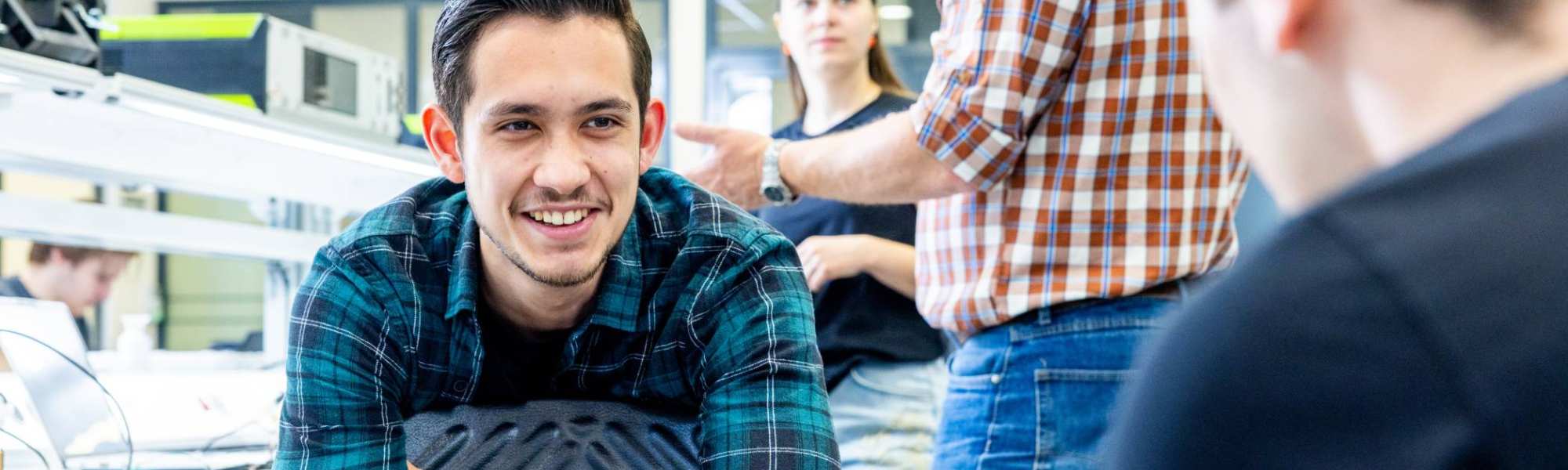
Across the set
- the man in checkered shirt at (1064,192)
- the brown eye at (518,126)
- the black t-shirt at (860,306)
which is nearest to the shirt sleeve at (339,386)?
the brown eye at (518,126)

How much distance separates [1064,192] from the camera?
1451 mm

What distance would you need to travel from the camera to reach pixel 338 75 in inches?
89.5

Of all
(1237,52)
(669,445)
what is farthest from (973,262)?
(1237,52)

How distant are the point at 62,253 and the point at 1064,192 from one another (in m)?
2.94

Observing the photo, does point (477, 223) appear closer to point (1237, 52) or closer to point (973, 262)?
point (973, 262)

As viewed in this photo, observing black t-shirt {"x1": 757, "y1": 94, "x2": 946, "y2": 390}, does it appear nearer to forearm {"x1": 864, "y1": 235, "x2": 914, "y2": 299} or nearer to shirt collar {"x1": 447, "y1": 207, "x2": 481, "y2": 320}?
forearm {"x1": 864, "y1": 235, "x2": 914, "y2": 299}

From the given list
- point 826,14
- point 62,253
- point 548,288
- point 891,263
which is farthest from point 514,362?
point 62,253

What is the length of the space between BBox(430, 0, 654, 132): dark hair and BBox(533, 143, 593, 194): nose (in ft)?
0.40

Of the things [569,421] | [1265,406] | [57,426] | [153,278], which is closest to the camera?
[1265,406]

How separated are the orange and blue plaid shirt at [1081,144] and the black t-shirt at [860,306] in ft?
2.19

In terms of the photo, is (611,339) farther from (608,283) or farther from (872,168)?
(872,168)

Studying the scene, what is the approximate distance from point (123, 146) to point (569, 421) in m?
0.77

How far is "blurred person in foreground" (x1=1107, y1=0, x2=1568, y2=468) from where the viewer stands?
0.38 meters

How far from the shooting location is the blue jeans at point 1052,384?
139 centimetres
